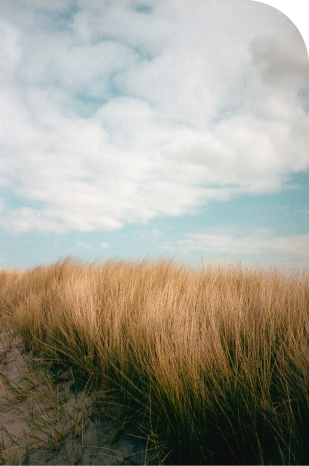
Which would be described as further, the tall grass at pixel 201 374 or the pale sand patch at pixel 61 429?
the pale sand patch at pixel 61 429

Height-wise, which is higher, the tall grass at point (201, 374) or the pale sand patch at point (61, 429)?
the tall grass at point (201, 374)

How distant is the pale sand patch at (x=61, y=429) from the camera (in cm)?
175

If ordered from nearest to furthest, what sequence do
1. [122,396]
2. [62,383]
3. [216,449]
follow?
[216,449], [122,396], [62,383]

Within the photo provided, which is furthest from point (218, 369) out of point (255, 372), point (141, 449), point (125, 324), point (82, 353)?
point (82, 353)

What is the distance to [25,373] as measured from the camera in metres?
2.75

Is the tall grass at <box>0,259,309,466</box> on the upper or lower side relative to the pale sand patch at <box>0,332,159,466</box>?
upper

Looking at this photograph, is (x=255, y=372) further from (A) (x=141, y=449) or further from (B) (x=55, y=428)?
(B) (x=55, y=428)

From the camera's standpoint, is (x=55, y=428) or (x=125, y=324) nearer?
(x=55, y=428)

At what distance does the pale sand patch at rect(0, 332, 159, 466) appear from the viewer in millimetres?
1749

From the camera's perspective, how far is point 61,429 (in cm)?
194

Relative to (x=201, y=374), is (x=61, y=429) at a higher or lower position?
lower

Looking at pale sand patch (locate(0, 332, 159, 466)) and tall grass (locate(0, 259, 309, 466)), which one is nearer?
tall grass (locate(0, 259, 309, 466))

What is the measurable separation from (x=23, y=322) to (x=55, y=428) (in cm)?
172

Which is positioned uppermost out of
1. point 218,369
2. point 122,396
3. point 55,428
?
point 218,369
